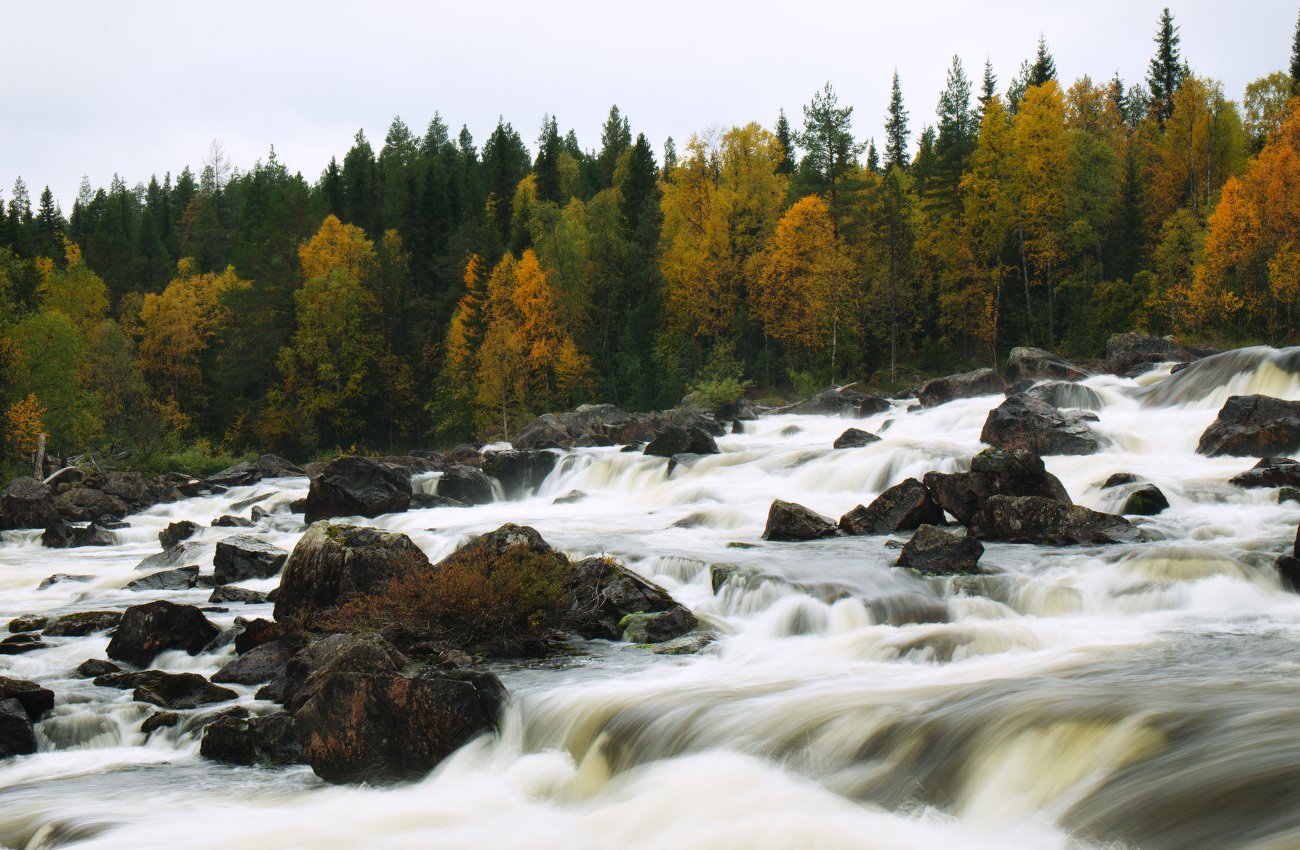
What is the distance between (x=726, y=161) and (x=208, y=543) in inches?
1695

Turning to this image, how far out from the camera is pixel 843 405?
44219mm

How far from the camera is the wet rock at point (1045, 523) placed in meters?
16.9

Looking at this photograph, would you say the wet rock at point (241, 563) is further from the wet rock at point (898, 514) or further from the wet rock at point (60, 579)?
the wet rock at point (898, 514)

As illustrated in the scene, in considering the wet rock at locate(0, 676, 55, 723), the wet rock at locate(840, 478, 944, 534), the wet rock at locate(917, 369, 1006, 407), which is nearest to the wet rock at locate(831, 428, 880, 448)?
the wet rock at locate(840, 478, 944, 534)

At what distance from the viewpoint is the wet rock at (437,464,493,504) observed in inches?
1299

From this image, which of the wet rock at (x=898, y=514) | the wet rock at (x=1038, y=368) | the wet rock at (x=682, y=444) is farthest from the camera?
the wet rock at (x=1038, y=368)

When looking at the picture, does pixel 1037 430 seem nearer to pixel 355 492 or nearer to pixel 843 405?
pixel 843 405

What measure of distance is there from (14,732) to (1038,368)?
3672 centimetres

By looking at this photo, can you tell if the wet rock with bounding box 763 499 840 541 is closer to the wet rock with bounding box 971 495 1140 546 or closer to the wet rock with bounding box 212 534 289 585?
the wet rock with bounding box 971 495 1140 546

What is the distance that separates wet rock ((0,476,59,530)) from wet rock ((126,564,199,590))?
12847 mm

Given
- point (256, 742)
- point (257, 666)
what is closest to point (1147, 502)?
point (257, 666)

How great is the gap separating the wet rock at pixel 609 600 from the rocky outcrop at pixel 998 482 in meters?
6.89

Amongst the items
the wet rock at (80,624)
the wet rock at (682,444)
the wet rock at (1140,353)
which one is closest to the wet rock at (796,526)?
the wet rock at (80,624)

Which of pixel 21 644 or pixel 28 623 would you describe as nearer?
pixel 21 644
